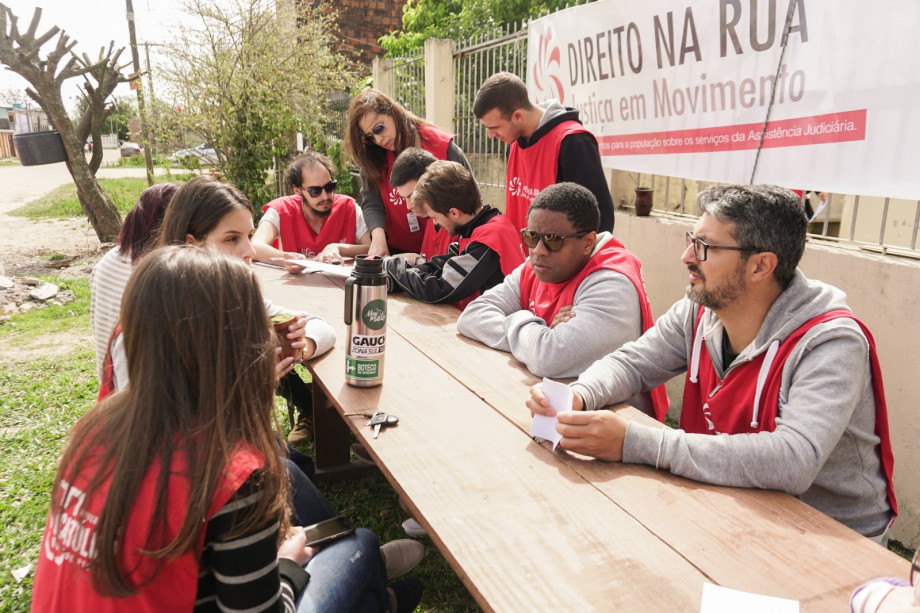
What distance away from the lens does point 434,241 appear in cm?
395

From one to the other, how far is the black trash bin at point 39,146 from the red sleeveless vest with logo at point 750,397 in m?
10.1

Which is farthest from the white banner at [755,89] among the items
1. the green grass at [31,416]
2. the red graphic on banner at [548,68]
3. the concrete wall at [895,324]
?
the green grass at [31,416]

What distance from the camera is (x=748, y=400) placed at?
1761 mm

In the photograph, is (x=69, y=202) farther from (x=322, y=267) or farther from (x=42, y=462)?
(x=322, y=267)

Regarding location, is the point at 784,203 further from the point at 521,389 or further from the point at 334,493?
the point at 334,493

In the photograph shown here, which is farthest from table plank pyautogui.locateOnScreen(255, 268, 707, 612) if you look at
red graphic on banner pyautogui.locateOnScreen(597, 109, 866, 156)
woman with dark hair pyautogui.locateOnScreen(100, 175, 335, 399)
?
red graphic on banner pyautogui.locateOnScreen(597, 109, 866, 156)

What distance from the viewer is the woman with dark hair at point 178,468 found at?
1.08 m

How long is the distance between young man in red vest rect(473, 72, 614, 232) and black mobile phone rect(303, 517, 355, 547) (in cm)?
203

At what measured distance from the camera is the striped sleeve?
114cm

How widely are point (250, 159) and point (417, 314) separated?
7.76 m

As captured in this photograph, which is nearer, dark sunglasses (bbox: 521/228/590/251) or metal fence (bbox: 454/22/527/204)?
dark sunglasses (bbox: 521/228/590/251)

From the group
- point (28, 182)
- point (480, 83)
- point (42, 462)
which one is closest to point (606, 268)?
point (42, 462)

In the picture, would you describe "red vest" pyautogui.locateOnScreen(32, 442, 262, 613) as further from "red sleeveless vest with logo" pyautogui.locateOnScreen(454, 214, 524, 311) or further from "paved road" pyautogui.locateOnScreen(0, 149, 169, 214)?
"paved road" pyautogui.locateOnScreen(0, 149, 169, 214)

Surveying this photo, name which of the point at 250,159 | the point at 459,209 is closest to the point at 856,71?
the point at 459,209
